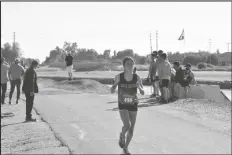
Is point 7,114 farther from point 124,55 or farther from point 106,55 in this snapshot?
point 106,55

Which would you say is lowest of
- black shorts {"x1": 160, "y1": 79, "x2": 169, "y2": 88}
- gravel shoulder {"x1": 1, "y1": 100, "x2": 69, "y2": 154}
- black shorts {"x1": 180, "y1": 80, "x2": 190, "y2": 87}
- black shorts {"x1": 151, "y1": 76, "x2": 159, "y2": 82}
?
gravel shoulder {"x1": 1, "y1": 100, "x2": 69, "y2": 154}

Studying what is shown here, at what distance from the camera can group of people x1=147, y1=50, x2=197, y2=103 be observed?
14.5 metres

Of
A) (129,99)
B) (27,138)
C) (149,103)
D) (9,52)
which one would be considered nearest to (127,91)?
(129,99)

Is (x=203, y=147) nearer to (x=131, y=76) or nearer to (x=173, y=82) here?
(x=131, y=76)

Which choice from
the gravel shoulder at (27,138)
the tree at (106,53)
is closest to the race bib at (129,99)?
the gravel shoulder at (27,138)

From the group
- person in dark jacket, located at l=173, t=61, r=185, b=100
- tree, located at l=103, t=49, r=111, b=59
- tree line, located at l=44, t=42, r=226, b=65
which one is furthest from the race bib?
tree, located at l=103, t=49, r=111, b=59

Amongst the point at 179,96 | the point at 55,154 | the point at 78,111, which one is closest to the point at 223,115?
the point at 179,96

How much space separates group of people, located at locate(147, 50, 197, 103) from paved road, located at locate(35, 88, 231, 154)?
930 mm

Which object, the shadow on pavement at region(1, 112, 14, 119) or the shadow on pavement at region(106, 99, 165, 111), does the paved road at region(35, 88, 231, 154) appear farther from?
the shadow on pavement at region(1, 112, 14, 119)

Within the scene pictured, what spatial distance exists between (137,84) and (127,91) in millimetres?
236

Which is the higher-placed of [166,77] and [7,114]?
[166,77]

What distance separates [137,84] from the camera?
721 cm

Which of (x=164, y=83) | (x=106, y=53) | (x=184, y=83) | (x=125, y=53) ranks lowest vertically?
(x=184, y=83)

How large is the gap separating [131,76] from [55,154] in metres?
2.14
